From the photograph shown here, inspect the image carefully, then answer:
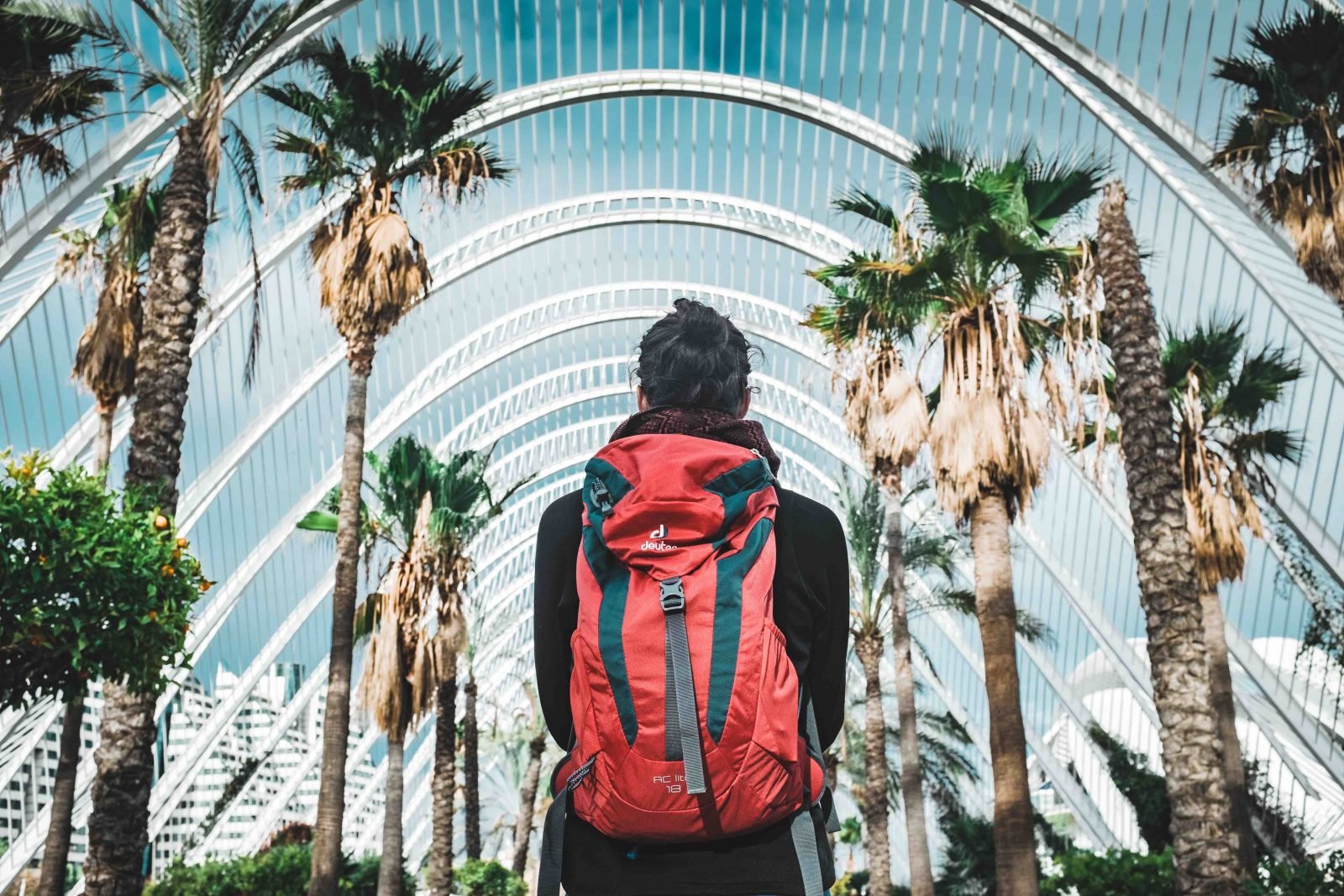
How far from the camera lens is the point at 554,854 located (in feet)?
6.68

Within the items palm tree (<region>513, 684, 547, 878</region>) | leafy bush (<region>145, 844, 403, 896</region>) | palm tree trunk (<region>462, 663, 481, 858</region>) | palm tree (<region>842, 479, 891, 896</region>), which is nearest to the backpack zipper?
leafy bush (<region>145, 844, 403, 896</region>)

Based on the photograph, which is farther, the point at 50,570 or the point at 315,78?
the point at 315,78

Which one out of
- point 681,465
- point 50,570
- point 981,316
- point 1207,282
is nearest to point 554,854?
point 681,465

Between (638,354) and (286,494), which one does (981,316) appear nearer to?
(638,354)

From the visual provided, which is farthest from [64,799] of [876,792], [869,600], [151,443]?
[869,600]

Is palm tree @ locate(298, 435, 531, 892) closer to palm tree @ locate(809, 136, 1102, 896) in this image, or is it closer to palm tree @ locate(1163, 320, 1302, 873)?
palm tree @ locate(809, 136, 1102, 896)

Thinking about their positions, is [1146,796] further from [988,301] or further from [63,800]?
[63,800]

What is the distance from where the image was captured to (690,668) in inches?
76.1

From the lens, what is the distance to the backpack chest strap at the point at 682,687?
1880mm

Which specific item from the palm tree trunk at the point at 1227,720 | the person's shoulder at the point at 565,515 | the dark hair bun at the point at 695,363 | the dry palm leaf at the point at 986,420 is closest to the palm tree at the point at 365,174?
the dry palm leaf at the point at 986,420

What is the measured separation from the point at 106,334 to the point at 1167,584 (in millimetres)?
16494

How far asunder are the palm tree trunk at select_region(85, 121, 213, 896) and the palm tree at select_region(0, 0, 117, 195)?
1.41 metres

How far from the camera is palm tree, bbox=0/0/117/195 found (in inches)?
496

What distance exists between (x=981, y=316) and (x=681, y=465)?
1435cm
